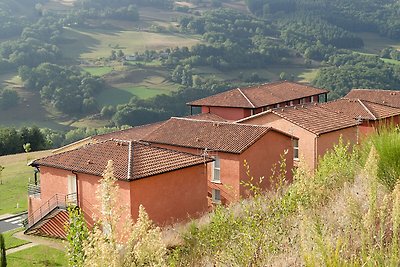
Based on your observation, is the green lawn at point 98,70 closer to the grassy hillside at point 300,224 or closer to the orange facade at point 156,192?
the orange facade at point 156,192

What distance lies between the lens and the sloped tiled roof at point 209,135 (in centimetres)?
2817

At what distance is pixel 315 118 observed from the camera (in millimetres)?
32594

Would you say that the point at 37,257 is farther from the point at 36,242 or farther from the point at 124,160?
the point at 124,160

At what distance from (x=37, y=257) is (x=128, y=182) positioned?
532 cm

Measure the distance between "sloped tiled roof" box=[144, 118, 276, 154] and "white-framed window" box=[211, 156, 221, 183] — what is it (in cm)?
68

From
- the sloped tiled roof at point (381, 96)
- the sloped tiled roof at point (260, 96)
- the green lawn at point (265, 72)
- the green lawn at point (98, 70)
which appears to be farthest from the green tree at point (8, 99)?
the sloped tiled roof at point (381, 96)

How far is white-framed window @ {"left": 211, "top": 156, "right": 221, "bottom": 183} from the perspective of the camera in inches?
1113

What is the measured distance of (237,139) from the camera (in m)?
28.5

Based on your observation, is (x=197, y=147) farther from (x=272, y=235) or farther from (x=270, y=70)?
(x=270, y=70)

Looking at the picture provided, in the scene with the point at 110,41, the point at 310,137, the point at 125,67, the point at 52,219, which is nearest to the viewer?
the point at 52,219

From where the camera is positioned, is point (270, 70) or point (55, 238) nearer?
point (55, 238)

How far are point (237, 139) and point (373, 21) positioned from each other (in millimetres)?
172584

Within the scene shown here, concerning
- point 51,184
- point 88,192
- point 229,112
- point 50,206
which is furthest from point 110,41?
point 88,192

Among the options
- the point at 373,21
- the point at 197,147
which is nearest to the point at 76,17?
the point at 373,21
